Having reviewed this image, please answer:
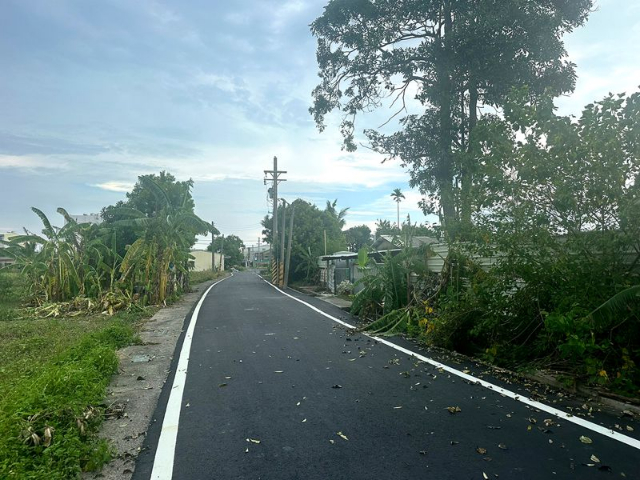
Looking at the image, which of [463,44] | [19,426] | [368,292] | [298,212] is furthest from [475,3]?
[298,212]

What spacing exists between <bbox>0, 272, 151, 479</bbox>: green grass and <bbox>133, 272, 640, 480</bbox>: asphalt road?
22.4 inches

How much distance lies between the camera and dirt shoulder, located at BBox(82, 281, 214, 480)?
393cm

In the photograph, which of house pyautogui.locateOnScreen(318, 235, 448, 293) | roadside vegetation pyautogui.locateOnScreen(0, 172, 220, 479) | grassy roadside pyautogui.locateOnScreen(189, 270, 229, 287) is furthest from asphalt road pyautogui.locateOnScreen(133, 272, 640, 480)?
grassy roadside pyautogui.locateOnScreen(189, 270, 229, 287)

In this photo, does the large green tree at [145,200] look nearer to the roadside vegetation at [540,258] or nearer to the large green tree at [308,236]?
the large green tree at [308,236]

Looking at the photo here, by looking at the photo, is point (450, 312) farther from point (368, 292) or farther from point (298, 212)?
point (298, 212)

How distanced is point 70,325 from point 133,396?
768cm

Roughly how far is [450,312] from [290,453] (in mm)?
5157

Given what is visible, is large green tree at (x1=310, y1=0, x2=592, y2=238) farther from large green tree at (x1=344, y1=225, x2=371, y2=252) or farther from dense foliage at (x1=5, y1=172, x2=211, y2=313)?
large green tree at (x1=344, y1=225, x2=371, y2=252)

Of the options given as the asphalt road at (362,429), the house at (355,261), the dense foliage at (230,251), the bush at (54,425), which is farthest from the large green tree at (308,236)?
the dense foliage at (230,251)

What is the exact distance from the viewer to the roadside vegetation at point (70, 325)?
12.7ft

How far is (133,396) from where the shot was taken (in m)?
5.77

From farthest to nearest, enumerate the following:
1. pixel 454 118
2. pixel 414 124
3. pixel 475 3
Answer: pixel 414 124 < pixel 454 118 < pixel 475 3

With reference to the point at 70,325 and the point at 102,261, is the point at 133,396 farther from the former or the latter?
the point at 102,261

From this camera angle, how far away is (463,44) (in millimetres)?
16766
